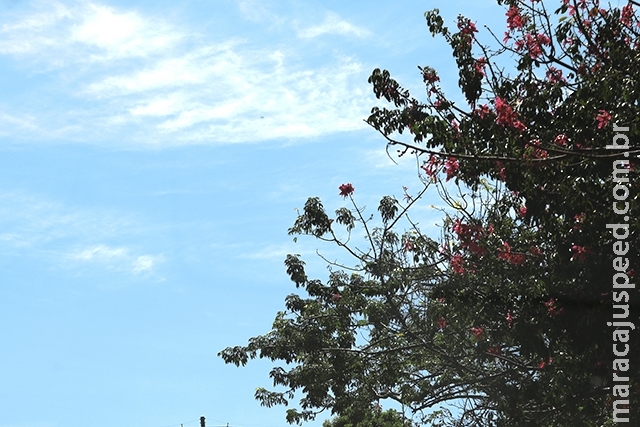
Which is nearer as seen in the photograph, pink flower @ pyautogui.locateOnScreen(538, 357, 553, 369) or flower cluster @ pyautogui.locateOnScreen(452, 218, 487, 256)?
pink flower @ pyautogui.locateOnScreen(538, 357, 553, 369)

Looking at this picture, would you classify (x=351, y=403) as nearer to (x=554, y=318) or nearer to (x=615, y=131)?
(x=554, y=318)

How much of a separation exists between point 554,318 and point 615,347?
2.17 ft

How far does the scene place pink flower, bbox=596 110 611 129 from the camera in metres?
8.35

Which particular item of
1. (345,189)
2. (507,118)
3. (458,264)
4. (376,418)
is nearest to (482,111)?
(507,118)

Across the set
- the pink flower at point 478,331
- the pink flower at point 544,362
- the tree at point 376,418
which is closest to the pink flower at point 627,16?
the pink flower at point 544,362

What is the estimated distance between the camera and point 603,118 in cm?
838

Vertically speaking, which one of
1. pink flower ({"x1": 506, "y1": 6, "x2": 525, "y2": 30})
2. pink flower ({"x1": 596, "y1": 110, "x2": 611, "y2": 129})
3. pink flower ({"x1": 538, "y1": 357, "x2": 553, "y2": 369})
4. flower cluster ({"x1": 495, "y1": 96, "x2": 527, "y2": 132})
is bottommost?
pink flower ({"x1": 538, "y1": 357, "x2": 553, "y2": 369})

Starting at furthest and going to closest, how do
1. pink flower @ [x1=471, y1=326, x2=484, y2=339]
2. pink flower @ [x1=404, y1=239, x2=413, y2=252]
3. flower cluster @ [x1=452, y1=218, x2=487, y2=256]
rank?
pink flower @ [x1=404, y1=239, x2=413, y2=252], pink flower @ [x1=471, y1=326, x2=484, y2=339], flower cluster @ [x1=452, y1=218, x2=487, y2=256]

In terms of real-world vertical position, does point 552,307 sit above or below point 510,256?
below

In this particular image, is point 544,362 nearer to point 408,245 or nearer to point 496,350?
point 496,350

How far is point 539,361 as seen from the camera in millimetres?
11672

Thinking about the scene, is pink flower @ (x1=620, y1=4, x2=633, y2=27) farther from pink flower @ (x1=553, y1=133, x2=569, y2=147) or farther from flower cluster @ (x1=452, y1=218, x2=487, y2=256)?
flower cluster @ (x1=452, y1=218, x2=487, y2=256)

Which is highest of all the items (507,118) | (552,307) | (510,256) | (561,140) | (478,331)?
(507,118)

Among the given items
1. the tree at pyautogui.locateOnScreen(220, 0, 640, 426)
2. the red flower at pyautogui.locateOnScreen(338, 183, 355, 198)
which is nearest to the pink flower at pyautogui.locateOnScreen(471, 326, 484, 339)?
the tree at pyautogui.locateOnScreen(220, 0, 640, 426)
